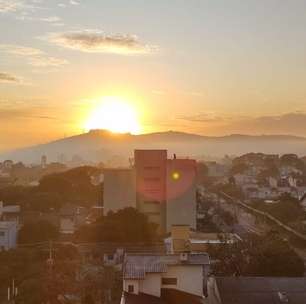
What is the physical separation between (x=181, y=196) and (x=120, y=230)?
5.69 meters

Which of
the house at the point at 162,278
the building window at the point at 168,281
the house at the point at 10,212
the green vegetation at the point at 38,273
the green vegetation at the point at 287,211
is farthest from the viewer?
the green vegetation at the point at 287,211


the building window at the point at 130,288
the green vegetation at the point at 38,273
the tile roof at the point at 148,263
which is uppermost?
the tile roof at the point at 148,263

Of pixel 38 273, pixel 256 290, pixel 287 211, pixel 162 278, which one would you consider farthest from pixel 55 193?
pixel 256 290

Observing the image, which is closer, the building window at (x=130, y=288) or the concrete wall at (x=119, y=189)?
the building window at (x=130, y=288)

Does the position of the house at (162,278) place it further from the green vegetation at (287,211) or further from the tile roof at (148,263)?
the green vegetation at (287,211)

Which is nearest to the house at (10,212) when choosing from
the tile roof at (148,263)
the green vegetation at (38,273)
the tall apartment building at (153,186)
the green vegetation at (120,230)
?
the tall apartment building at (153,186)

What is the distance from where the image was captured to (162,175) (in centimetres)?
2448

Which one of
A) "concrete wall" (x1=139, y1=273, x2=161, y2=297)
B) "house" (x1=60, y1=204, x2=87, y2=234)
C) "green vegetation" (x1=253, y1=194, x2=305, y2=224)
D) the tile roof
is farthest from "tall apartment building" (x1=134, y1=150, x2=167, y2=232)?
"concrete wall" (x1=139, y1=273, x2=161, y2=297)

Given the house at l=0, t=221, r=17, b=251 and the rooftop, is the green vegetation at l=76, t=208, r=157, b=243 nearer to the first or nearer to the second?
the house at l=0, t=221, r=17, b=251

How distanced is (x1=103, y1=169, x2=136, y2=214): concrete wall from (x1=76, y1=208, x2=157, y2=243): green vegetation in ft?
12.5

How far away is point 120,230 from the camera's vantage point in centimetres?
1873

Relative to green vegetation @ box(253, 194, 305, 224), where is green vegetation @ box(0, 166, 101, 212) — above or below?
above

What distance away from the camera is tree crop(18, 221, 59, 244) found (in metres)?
20.0

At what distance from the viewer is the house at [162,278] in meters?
9.09
